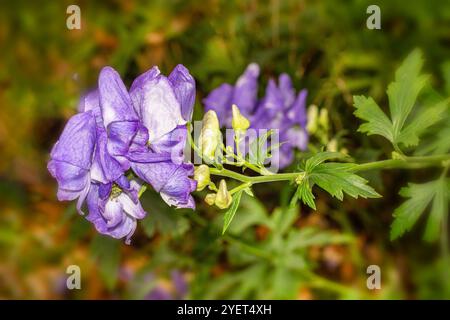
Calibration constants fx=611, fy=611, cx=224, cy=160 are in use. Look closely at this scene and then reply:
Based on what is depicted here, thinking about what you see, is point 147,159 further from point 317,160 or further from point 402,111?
point 402,111

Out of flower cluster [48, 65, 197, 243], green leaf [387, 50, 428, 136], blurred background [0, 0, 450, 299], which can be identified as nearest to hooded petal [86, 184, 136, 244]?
flower cluster [48, 65, 197, 243]

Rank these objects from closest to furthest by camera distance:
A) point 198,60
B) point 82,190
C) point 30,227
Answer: point 82,190 → point 198,60 → point 30,227

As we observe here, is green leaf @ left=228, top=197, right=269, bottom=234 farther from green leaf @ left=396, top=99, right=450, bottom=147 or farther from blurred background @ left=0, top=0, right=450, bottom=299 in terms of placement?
green leaf @ left=396, top=99, right=450, bottom=147

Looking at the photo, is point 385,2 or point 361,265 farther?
point 385,2

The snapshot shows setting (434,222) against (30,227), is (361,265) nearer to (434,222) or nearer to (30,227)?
(434,222)

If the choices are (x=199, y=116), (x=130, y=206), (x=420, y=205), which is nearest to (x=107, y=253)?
(x=199, y=116)

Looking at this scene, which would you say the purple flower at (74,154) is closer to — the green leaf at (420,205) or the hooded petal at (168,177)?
the hooded petal at (168,177)
